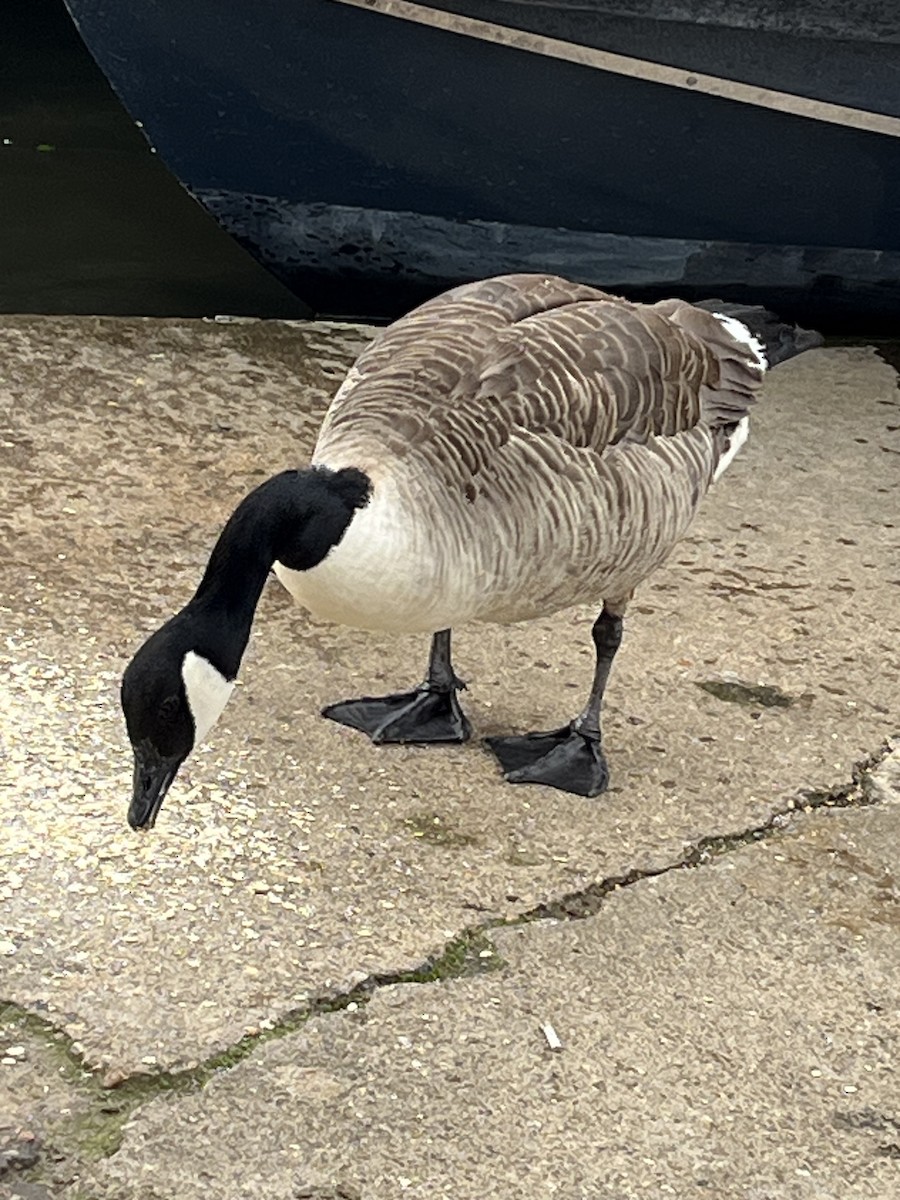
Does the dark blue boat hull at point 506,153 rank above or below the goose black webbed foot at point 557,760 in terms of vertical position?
above

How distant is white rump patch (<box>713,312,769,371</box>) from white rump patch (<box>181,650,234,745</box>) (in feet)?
5.48

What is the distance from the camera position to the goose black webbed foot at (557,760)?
3.58 meters

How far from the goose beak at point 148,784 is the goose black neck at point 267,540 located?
0.19 meters

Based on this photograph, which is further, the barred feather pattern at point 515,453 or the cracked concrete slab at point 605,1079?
the barred feather pattern at point 515,453

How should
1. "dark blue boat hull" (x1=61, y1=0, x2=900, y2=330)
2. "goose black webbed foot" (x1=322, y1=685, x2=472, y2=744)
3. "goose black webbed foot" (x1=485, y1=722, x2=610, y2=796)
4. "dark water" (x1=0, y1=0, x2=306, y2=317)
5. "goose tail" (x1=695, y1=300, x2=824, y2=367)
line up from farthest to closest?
"dark water" (x1=0, y1=0, x2=306, y2=317)
"dark blue boat hull" (x1=61, y1=0, x2=900, y2=330)
"goose tail" (x1=695, y1=300, x2=824, y2=367)
"goose black webbed foot" (x1=322, y1=685, x2=472, y2=744)
"goose black webbed foot" (x1=485, y1=722, x2=610, y2=796)

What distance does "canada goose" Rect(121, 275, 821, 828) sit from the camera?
289 centimetres

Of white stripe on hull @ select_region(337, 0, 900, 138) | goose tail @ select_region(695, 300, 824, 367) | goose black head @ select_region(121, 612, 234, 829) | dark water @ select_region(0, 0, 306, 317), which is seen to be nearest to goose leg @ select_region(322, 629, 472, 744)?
goose black head @ select_region(121, 612, 234, 829)

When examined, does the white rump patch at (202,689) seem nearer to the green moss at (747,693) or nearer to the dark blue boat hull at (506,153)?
the green moss at (747,693)

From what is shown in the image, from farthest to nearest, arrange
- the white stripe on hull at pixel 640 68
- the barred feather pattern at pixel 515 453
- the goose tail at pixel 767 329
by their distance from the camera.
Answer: the white stripe on hull at pixel 640 68 < the goose tail at pixel 767 329 < the barred feather pattern at pixel 515 453

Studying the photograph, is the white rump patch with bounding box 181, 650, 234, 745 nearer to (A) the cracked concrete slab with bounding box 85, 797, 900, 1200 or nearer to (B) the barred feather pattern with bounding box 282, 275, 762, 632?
(B) the barred feather pattern with bounding box 282, 275, 762, 632

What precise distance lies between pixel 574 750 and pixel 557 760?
0.15 feet

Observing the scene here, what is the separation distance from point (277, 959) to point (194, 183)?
377cm

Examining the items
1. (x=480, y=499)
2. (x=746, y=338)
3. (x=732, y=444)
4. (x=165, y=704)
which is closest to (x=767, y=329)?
(x=746, y=338)

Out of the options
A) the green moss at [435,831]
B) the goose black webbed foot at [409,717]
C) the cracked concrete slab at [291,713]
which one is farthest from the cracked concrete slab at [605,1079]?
the goose black webbed foot at [409,717]
